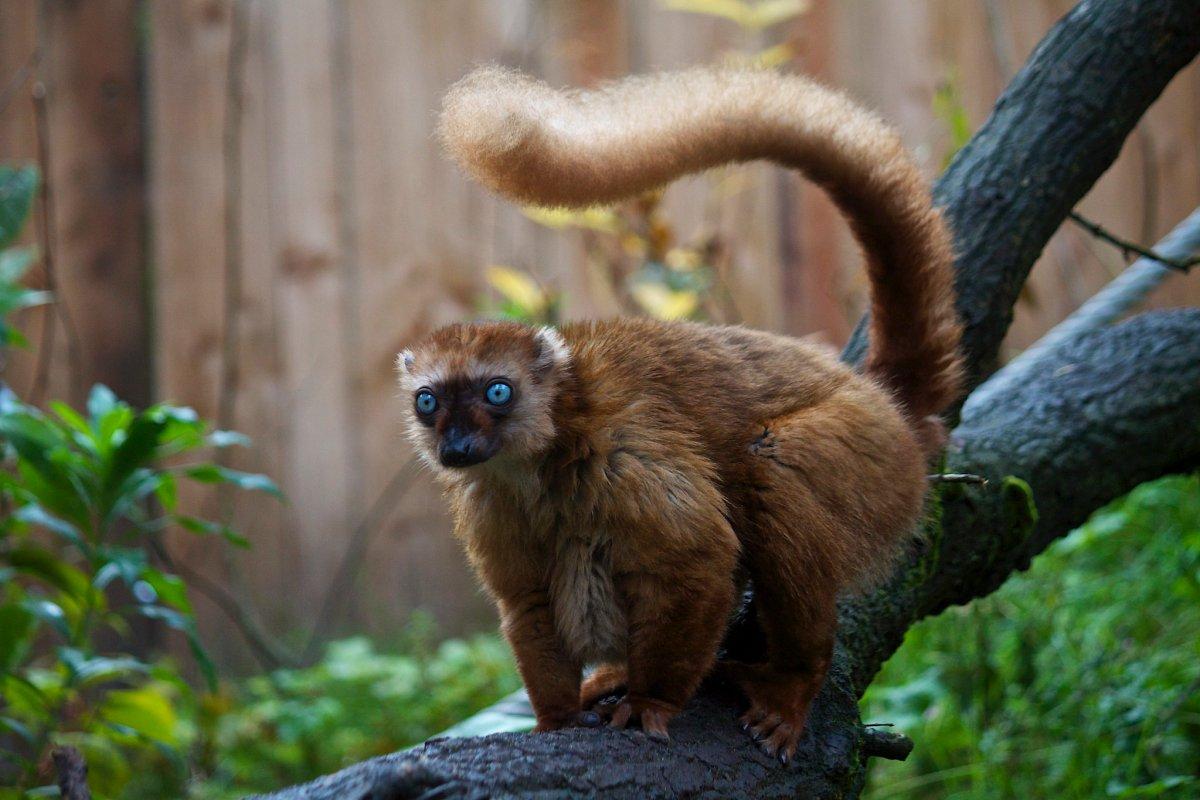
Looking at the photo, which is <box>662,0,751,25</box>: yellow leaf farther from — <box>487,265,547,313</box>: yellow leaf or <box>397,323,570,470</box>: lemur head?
<box>397,323,570,470</box>: lemur head

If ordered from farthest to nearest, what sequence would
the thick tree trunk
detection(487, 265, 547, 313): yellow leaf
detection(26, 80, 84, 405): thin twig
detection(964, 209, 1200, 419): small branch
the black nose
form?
detection(487, 265, 547, 313): yellow leaf < detection(26, 80, 84, 405): thin twig < detection(964, 209, 1200, 419): small branch < the thick tree trunk < the black nose

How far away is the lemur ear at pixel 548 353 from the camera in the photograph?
255cm

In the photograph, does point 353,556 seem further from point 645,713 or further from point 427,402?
point 645,713

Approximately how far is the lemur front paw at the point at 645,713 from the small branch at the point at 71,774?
0.96 metres

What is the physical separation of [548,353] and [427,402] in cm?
30

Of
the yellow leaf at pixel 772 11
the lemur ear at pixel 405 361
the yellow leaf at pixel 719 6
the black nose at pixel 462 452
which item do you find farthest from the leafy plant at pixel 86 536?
the yellow leaf at pixel 772 11

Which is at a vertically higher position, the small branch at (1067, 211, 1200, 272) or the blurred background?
the blurred background

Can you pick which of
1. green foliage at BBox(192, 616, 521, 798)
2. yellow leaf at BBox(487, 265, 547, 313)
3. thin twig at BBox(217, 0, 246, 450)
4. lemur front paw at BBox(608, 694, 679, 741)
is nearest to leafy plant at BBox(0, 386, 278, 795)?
green foliage at BBox(192, 616, 521, 798)

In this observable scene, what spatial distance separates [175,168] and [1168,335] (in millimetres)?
4433

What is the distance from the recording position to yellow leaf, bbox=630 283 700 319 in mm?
4902

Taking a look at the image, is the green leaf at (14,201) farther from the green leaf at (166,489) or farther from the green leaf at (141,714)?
the green leaf at (141,714)

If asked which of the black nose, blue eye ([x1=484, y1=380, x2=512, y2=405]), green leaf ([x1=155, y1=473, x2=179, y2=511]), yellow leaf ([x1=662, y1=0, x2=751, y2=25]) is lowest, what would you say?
the black nose

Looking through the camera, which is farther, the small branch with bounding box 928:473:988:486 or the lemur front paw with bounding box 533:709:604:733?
the small branch with bounding box 928:473:988:486

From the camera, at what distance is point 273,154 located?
18.2 feet
